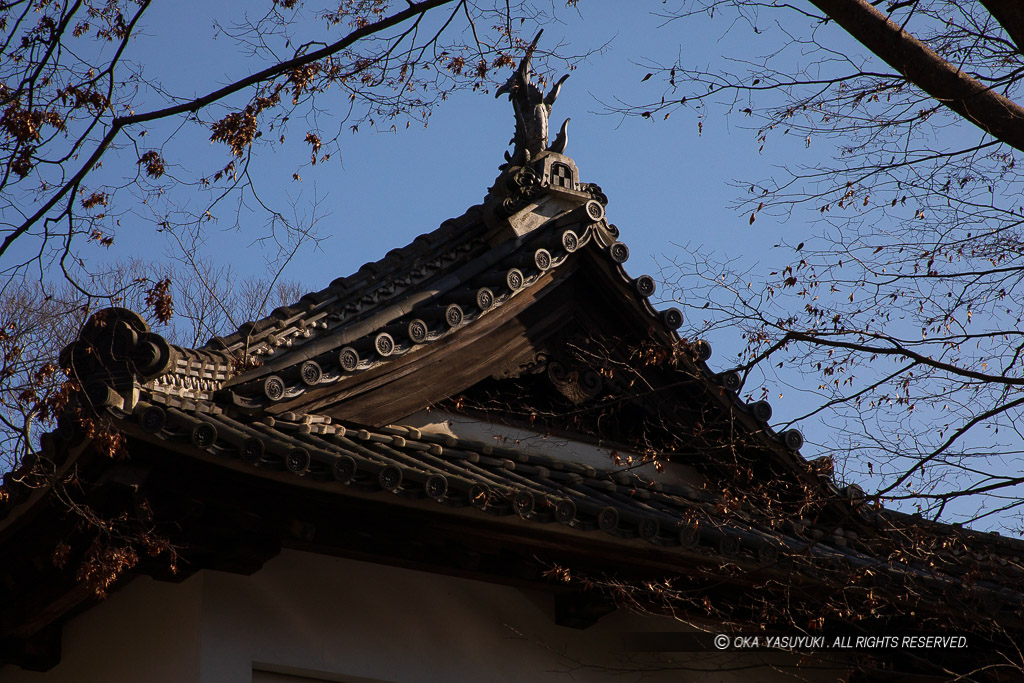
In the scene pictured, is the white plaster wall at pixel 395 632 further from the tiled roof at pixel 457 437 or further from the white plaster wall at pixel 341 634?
the tiled roof at pixel 457 437

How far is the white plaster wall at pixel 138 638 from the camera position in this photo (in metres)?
5.96

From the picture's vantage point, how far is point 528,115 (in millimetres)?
9008

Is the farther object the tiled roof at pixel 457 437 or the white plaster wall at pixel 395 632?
the white plaster wall at pixel 395 632

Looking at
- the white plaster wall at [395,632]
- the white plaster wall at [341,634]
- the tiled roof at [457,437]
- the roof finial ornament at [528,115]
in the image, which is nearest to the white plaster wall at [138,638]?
the white plaster wall at [341,634]

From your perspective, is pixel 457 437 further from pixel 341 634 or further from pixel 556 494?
pixel 341 634

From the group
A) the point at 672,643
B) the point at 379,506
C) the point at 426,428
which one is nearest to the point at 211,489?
the point at 379,506

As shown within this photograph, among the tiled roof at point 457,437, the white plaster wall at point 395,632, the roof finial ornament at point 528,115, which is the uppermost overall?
the roof finial ornament at point 528,115

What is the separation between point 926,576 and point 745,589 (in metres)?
1.06

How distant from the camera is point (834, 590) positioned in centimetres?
644

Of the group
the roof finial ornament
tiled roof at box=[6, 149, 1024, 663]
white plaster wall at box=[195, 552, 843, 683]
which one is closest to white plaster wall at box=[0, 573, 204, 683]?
white plaster wall at box=[195, 552, 843, 683]

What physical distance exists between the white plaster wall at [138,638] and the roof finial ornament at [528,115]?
4.29 m

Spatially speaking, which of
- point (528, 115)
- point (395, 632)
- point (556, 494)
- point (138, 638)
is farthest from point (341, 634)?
point (528, 115)

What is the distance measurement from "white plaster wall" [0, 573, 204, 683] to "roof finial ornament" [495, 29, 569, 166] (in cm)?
429

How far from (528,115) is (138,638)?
4.93 m
